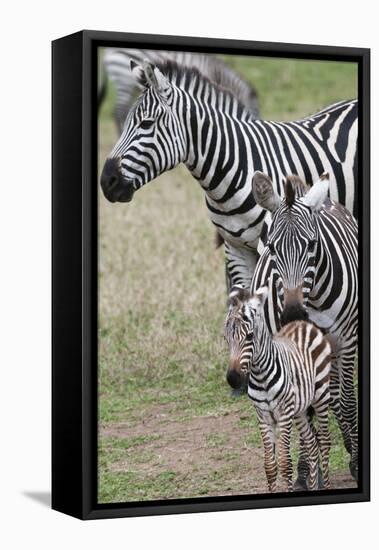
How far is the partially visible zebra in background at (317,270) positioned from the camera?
24.7 ft

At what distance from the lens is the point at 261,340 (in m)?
7.45

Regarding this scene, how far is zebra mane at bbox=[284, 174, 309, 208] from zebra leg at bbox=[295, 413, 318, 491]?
124cm

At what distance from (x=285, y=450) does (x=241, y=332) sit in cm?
72

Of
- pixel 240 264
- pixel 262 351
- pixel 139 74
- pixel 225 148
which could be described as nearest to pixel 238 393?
pixel 240 264

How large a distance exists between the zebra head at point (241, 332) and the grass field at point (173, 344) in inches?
25.2

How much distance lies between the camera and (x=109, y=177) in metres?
7.27

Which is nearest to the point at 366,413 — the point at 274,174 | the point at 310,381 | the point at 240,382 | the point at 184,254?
the point at 310,381

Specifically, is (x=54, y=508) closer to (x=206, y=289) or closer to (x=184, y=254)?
(x=206, y=289)

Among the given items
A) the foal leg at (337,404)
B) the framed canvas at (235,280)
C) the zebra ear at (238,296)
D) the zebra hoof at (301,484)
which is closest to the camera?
the framed canvas at (235,280)

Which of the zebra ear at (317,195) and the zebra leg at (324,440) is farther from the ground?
the zebra ear at (317,195)

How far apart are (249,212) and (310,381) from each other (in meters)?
1.04

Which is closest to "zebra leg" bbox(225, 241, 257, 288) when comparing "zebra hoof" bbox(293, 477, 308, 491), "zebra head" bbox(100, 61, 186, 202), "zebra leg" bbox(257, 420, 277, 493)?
"zebra head" bbox(100, 61, 186, 202)

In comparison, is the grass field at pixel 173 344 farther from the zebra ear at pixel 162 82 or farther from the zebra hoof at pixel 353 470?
the zebra ear at pixel 162 82

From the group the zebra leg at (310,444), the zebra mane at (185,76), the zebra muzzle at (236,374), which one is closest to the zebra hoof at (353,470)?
the zebra leg at (310,444)
